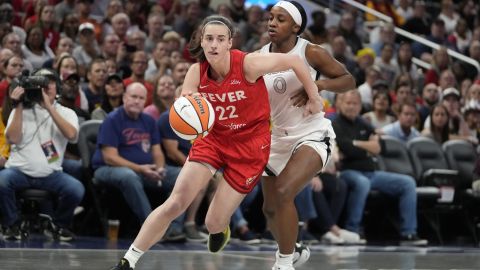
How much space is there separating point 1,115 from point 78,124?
0.75m

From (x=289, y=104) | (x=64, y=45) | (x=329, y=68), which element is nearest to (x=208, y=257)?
(x=289, y=104)

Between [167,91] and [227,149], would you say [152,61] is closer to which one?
[167,91]

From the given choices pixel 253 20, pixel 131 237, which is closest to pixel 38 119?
pixel 131 237

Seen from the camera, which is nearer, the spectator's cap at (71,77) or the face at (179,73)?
the spectator's cap at (71,77)

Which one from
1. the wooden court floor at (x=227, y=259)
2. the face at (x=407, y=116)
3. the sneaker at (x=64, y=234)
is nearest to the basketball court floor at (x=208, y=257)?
the wooden court floor at (x=227, y=259)

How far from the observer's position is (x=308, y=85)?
6.93 m

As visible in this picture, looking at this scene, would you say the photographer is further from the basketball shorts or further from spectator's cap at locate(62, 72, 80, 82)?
the basketball shorts

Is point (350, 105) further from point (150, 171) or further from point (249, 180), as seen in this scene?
point (249, 180)

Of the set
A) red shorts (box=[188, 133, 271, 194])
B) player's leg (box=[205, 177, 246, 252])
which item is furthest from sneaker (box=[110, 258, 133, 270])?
red shorts (box=[188, 133, 271, 194])

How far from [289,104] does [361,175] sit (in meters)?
4.25

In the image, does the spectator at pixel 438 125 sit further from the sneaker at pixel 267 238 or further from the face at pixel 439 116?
the sneaker at pixel 267 238

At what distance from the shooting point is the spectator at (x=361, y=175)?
1137cm

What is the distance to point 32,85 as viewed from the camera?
379 inches

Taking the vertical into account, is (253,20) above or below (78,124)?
above
